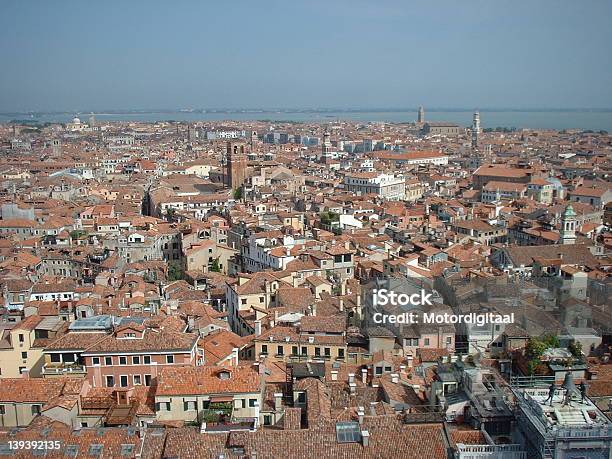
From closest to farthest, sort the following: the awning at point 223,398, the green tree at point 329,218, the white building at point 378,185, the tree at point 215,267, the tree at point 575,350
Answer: the awning at point 223,398
the tree at point 575,350
the tree at point 215,267
the green tree at point 329,218
the white building at point 378,185

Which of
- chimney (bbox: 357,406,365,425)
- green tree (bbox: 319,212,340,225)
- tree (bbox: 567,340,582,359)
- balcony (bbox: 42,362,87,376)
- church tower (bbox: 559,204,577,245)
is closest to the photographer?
chimney (bbox: 357,406,365,425)

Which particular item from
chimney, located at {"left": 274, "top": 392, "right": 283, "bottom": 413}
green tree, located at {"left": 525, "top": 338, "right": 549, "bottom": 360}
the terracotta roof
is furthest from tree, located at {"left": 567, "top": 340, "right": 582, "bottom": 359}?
the terracotta roof

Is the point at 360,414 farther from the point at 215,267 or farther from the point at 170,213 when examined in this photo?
the point at 170,213

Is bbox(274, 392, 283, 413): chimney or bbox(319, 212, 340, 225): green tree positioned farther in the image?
bbox(319, 212, 340, 225): green tree

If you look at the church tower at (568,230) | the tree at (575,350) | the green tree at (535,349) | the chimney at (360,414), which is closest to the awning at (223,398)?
the chimney at (360,414)

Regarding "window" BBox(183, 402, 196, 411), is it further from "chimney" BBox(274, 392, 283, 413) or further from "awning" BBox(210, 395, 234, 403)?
"chimney" BBox(274, 392, 283, 413)

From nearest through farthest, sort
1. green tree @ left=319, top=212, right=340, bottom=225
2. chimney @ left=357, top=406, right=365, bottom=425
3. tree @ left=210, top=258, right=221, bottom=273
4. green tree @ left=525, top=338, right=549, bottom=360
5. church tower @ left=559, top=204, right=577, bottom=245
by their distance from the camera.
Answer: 1. chimney @ left=357, top=406, right=365, bottom=425
2. green tree @ left=525, top=338, right=549, bottom=360
3. church tower @ left=559, top=204, right=577, bottom=245
4. tree @ left=210, top=258, right=221, bottom=273
5. green tree @ left=319, top=212, right=340, bottom=225

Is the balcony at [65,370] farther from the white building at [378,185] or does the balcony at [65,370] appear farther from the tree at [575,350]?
the white building at [378,185]

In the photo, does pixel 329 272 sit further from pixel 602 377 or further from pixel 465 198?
pixel 465 198
